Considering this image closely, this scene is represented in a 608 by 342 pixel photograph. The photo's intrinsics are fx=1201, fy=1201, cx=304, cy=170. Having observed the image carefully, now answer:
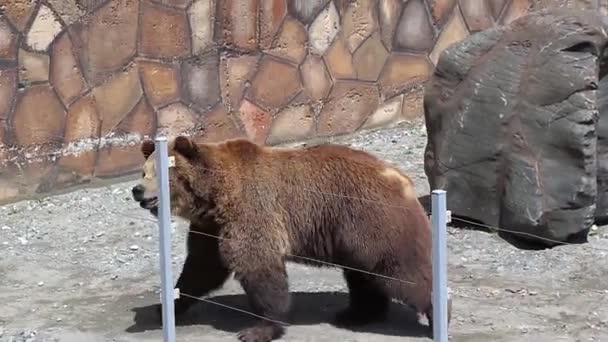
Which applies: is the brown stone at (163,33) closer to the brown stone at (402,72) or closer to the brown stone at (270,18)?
the brown stone at (270,18)

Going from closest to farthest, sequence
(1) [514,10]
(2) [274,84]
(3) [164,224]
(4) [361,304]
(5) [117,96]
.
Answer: (3) [164,224]
(4) [361,304]
(5) [117,96]
(2) [274,84]
(1) [514,10]

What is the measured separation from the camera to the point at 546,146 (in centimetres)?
815

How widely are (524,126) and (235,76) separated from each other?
309 centimetres

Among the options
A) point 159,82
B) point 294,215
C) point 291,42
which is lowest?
point 294,215

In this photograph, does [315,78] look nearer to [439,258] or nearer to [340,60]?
[340,60]

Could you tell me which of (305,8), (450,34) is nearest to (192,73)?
(305,8)

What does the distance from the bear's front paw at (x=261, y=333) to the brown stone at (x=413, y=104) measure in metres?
5.60

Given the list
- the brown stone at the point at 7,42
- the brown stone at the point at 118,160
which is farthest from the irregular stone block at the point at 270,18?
the brown stone at the point at 7,42

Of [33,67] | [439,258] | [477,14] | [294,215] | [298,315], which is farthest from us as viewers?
[477,14]

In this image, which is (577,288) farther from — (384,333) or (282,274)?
(282,274)

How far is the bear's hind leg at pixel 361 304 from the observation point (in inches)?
269

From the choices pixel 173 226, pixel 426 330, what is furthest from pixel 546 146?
pixel 173 226

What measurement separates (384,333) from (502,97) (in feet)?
7.68

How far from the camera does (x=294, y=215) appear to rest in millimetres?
6637
